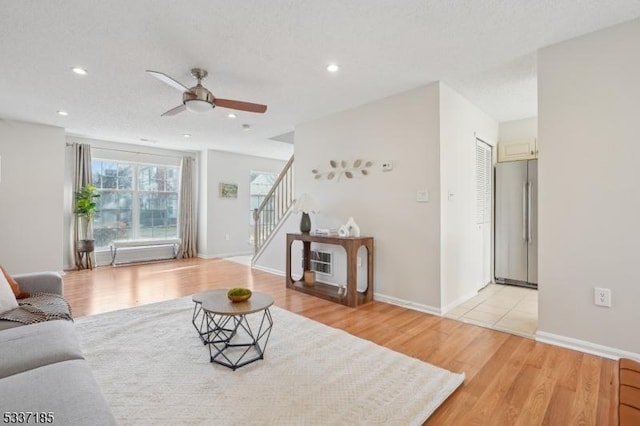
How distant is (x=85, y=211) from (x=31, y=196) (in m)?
0.81

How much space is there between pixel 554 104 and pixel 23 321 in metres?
4.27

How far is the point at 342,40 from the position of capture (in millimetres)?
2533

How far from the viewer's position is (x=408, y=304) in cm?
361

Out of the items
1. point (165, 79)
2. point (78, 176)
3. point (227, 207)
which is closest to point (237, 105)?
point (165, 79)

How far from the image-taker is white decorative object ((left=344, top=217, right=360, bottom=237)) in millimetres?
3934

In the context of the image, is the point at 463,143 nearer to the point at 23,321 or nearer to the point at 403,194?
the point at 403,194

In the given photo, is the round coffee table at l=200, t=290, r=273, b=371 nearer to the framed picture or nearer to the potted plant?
the potted plant

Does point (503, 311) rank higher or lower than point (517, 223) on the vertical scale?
lower

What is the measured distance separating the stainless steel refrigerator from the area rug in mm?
3153

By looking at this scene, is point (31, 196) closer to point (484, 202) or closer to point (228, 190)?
point (228, 190)

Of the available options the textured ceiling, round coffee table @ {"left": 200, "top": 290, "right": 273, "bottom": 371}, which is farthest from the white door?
round coffee table @ {"left": 200, "top": 290, "right": 273, "bottom": 371}

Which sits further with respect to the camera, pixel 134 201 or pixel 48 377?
pixel 134 201

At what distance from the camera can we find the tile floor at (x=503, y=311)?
9.97 feet

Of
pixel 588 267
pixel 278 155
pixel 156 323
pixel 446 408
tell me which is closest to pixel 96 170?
pixel 278 155
